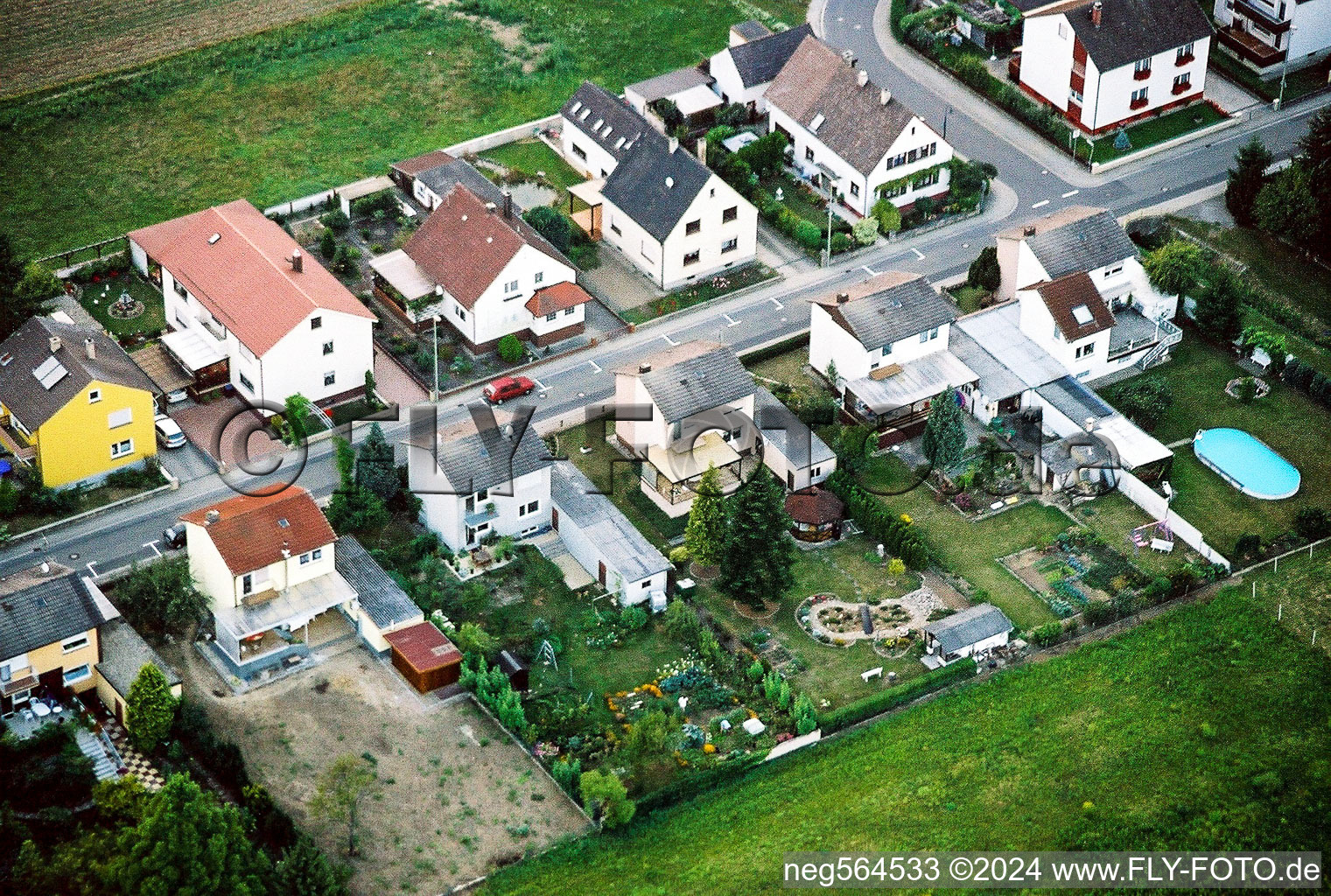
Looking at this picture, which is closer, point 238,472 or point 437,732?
point 437,732

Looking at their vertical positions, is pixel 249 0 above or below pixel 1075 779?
above

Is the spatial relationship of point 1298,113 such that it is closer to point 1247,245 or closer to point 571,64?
point 1247,245

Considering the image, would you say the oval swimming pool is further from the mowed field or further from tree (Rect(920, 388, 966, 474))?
the mowed field

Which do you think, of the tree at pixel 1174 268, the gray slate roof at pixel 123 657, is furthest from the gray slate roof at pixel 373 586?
the tree at pixel 1174 268

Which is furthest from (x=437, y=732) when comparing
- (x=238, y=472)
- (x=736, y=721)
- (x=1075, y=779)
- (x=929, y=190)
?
(x=929, y=190)

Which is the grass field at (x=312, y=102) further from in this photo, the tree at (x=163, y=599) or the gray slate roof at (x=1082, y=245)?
the gray slate roof at (x=1082, y=245)

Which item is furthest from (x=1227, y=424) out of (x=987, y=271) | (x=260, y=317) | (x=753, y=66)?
(x=260, y=317)


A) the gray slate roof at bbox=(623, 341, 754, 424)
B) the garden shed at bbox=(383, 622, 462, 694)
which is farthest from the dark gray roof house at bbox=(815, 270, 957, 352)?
the garden shed at bbox=(383, 622, 462, 694)
